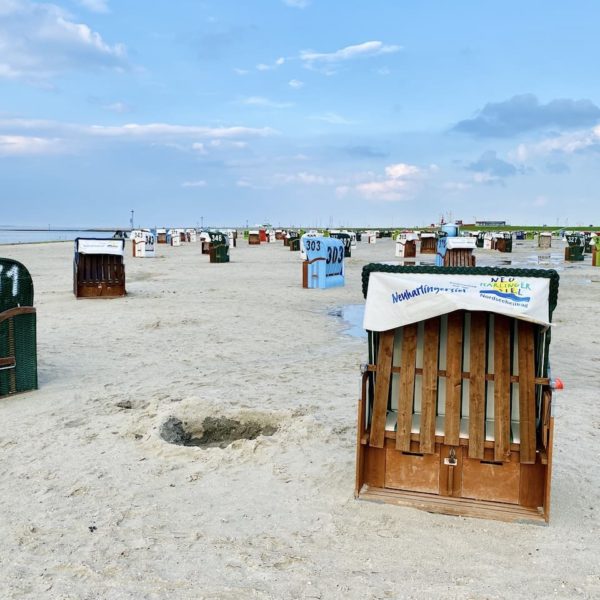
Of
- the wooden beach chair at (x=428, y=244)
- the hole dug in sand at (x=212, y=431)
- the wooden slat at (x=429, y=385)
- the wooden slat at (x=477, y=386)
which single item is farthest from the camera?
the wooden beach chair at (x=428, y=244)

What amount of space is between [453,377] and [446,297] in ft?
2.48

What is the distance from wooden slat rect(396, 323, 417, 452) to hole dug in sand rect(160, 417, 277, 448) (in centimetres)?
252

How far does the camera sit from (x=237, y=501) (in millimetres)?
5543

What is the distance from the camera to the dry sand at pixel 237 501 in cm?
427

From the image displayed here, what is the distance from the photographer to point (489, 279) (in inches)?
193

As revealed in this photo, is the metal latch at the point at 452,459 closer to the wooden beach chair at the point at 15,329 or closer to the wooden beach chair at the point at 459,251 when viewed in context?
the wooden beach chair at the point at 15,329

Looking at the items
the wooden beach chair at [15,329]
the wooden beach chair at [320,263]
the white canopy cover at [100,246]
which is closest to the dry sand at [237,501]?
the wooden beach chair at [15,329]

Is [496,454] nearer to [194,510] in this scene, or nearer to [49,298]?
[194,510]

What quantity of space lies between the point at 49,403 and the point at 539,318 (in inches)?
269

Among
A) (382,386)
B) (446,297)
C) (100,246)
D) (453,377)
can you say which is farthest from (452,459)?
(100,246)

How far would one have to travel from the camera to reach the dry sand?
4273 mm

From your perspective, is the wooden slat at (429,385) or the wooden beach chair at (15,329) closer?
the wooden slat at (429,385)

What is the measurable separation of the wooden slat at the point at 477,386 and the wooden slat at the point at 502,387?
106 millimetres

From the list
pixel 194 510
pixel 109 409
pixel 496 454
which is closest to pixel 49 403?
pixel 109 409
